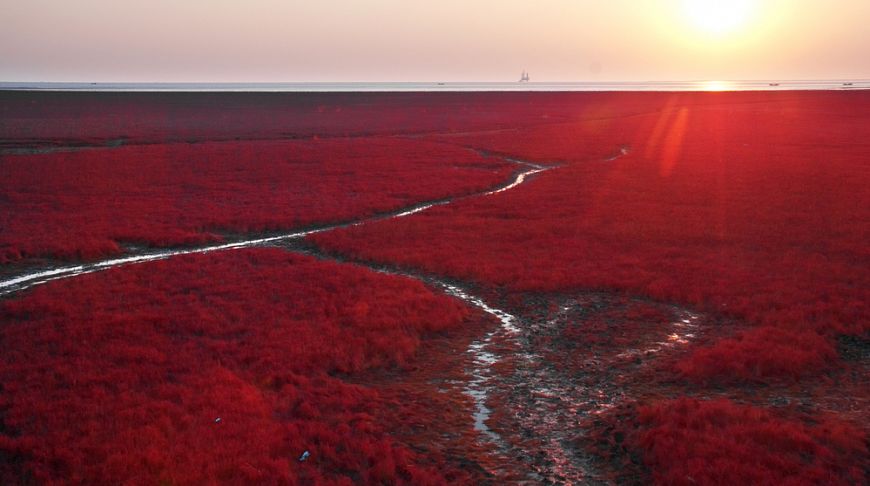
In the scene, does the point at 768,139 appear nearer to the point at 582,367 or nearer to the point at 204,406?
the point at 582,367

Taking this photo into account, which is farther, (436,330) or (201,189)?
(201,189)

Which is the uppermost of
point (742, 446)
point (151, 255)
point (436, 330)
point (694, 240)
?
point (694, 240)

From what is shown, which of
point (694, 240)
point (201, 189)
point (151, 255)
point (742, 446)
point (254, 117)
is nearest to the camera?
point (742, 446)

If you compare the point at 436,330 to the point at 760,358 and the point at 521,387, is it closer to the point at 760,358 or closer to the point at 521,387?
the point at 521,387

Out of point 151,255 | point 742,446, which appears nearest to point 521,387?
point 742,446

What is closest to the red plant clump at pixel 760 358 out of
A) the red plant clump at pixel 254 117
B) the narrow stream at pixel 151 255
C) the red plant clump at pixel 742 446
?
the red plant clump at pixel 742 446

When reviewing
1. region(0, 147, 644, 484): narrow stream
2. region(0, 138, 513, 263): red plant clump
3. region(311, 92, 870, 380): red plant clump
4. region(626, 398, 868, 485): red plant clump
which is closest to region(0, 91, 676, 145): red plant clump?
region(0, 138, 513, 263): red plant clump
